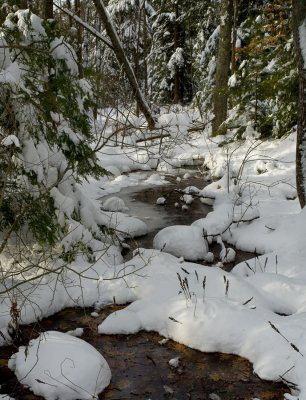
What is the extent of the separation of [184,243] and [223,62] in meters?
7.90

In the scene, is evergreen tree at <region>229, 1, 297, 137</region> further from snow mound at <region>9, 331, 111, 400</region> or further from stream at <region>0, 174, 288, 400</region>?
snow mound at <region>9, 331, 111, 400</region>

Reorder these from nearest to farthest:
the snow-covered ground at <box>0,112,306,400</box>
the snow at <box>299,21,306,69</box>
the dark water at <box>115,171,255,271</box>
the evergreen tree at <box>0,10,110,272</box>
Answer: the snow-covered ground at <box>0,112,306,400</box>, the evergreen tree at <box>0,10,110,272</box>, the snow at <box>299,21,306,69</box>, the dark water at <box>115,171,255,271</box>

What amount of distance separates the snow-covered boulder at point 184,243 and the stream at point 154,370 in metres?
1.61

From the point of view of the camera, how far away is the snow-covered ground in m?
4.08

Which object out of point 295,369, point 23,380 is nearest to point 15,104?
point 23,380

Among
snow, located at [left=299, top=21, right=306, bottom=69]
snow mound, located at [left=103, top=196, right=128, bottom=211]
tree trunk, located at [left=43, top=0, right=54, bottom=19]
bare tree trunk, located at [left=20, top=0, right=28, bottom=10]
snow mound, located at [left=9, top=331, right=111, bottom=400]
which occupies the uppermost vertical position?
bare tree trunk, located at [left=20, top=0, right=28, bottom=10]

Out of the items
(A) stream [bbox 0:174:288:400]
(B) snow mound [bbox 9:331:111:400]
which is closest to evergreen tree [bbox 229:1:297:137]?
(A) stream [bbox 0:174:288:400]

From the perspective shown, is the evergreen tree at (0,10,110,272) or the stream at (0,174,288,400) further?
the evergreen tree at (0,10,110,272)

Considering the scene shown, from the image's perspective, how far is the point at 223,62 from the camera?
12.6 metres

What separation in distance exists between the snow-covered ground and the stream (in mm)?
102

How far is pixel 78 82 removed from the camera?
18.4ft

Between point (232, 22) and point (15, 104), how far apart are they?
34.1 feet

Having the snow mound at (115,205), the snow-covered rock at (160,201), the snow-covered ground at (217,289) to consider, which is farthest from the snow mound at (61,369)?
the snow-covered rock at (160,201)

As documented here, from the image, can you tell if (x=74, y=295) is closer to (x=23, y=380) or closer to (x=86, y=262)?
(x=86, y=262)
